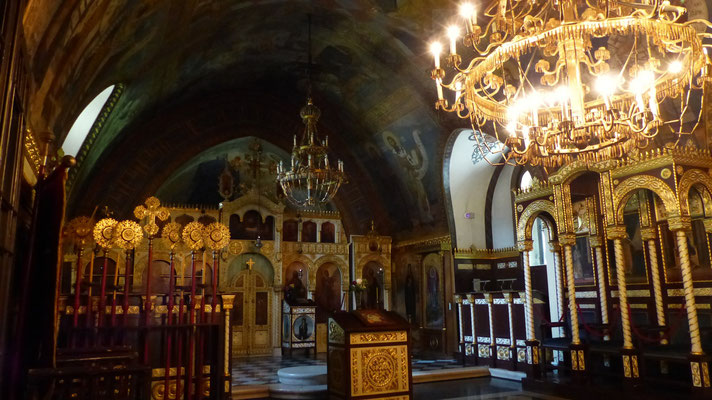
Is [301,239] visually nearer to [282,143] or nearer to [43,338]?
[282,143]

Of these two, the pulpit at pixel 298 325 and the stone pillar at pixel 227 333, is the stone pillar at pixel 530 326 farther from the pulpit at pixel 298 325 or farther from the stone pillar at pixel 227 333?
the pulpit at pixel 298 325

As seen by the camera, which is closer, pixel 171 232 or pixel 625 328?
pixel 171 232

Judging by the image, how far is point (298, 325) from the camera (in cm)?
1462

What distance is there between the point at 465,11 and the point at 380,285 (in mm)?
12102

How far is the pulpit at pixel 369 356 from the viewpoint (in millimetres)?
7012

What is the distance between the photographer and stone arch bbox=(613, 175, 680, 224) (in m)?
7.61

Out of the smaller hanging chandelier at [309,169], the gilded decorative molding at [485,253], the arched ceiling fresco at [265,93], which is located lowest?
the gilded decorative molding at [485,253]

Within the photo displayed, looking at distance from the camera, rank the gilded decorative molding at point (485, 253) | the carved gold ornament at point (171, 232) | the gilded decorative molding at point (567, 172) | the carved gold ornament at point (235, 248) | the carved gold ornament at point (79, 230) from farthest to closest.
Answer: the carved gold ornament at point (235, 248), the gilded decorative molding at point (485, 253), the gilded decorative molding at point (567, 172), the carved gold ornament at point (171, 232), the carved gold ornament at point (79, 230)

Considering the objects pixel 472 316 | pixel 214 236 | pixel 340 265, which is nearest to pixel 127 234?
pixel 214 236

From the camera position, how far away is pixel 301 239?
52.9 ft

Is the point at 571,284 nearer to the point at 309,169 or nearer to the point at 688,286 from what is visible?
the point at 688,286

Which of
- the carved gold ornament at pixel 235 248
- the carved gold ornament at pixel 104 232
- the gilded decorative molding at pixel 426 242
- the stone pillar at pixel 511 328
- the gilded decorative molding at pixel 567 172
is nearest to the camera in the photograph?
the carved gold ornament at pixel 104 232

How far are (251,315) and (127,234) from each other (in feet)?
29.0

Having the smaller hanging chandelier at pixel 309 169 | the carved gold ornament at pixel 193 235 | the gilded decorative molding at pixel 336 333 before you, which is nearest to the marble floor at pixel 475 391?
the gilded decorative molding at pixel 336 333
